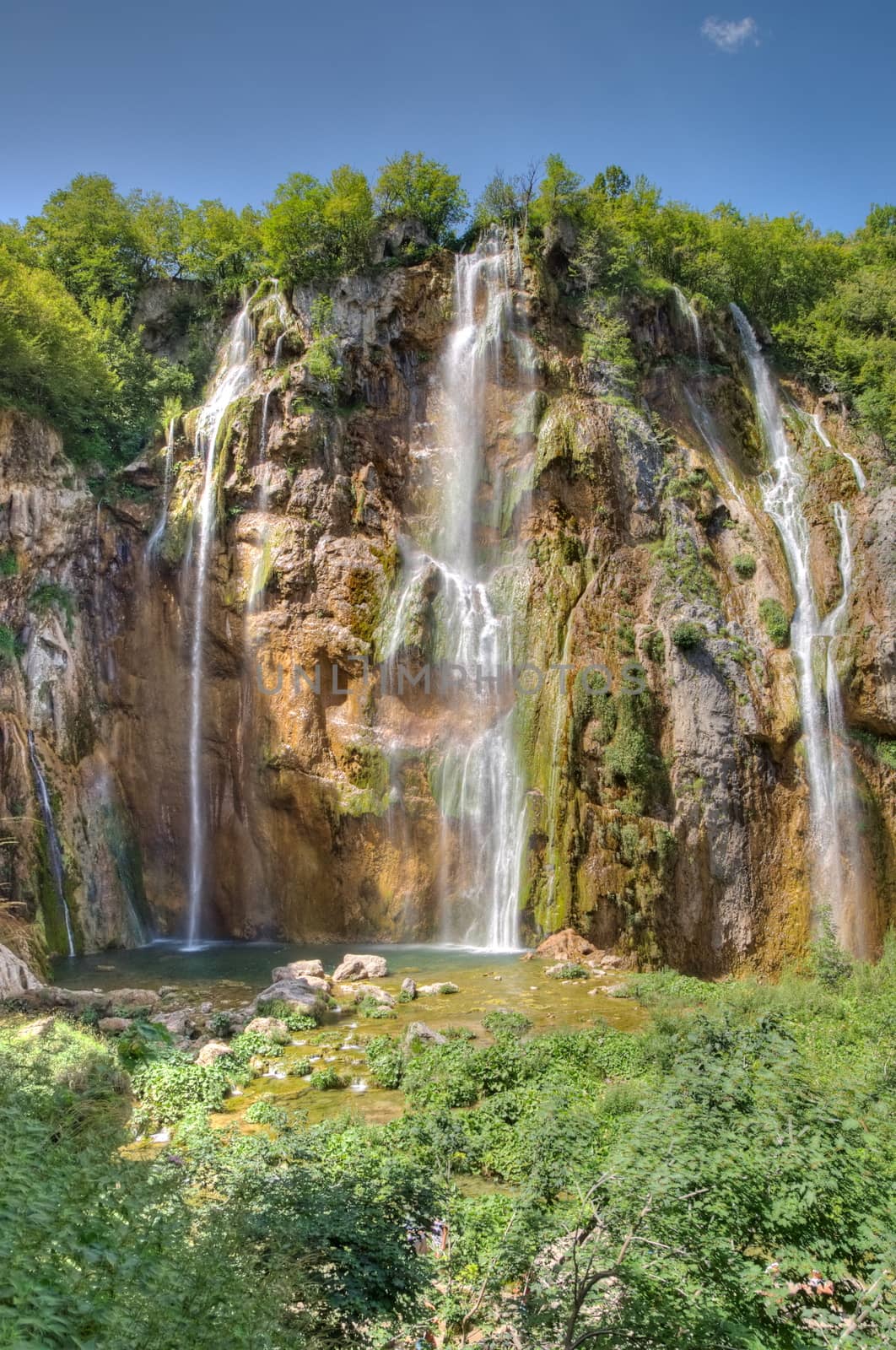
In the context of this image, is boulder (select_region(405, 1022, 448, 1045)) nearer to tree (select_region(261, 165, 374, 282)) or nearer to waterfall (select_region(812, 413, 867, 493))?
waterfall (select_region(812, 413, 867, 493))

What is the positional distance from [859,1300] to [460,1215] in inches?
142

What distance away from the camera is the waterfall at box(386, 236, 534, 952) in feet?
75.1

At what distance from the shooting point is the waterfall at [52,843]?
2178 centimetres

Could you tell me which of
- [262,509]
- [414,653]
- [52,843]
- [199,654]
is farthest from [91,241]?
[52,843]

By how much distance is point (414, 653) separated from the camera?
24.8 metres

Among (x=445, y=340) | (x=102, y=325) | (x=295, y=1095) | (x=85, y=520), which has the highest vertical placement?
(x=102, y=325)

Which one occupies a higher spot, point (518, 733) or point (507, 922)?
point (518, 733)

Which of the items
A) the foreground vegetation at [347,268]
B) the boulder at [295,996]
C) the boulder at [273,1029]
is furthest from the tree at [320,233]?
the boulder at [273,1029]

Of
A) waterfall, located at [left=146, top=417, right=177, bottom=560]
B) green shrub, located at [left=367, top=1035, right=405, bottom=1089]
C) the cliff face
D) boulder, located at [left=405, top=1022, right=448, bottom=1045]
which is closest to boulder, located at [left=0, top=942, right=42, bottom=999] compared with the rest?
the cliff face

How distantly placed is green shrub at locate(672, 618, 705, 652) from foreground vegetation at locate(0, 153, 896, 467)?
10.1 metres

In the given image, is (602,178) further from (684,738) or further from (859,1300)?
(859,1300)

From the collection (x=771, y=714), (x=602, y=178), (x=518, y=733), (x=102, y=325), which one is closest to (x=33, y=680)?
(x=518, y=733)

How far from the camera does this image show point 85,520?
1014 inches

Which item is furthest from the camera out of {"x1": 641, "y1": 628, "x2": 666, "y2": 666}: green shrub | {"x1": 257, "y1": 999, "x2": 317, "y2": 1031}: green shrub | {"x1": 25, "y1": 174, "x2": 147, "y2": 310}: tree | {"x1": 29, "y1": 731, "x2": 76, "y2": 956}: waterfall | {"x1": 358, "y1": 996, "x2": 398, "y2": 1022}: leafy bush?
{"x1": 25, "y1": 174, "x2": 147, "y2": 310}: tree
